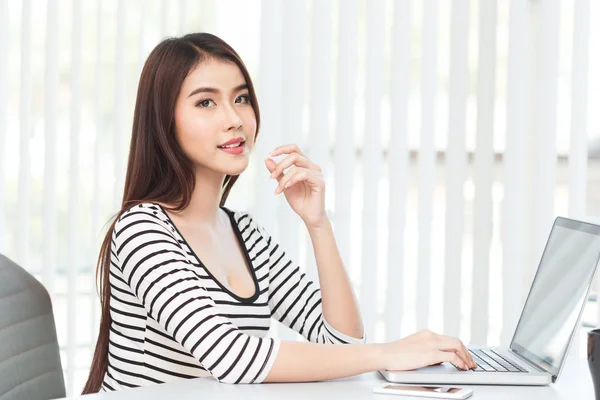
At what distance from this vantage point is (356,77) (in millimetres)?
2727

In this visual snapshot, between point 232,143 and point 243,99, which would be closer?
point 232,143

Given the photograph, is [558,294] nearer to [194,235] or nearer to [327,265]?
[327,265]

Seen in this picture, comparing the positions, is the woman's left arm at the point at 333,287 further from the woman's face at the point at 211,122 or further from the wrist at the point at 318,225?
the woman's face at the point at 211,122

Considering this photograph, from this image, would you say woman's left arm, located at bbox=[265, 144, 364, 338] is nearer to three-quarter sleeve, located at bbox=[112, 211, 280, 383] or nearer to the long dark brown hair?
the long dark brown hair

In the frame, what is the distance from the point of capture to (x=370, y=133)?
272cm

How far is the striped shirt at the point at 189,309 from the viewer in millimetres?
1352

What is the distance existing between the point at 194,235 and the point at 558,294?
2.45 feet

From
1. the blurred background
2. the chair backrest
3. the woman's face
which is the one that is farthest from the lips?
the blurred background

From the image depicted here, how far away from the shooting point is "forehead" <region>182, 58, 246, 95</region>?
5.63ft

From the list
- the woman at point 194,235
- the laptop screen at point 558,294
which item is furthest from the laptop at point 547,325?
the woman at point 194,235

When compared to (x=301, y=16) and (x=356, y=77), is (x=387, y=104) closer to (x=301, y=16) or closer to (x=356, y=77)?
(x=356, y=77)

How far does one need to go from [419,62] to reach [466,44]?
0.16 meters

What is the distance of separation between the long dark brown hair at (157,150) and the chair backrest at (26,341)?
189 millimetres

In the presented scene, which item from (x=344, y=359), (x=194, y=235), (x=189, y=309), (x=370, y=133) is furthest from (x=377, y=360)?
(x=370, y=133)
